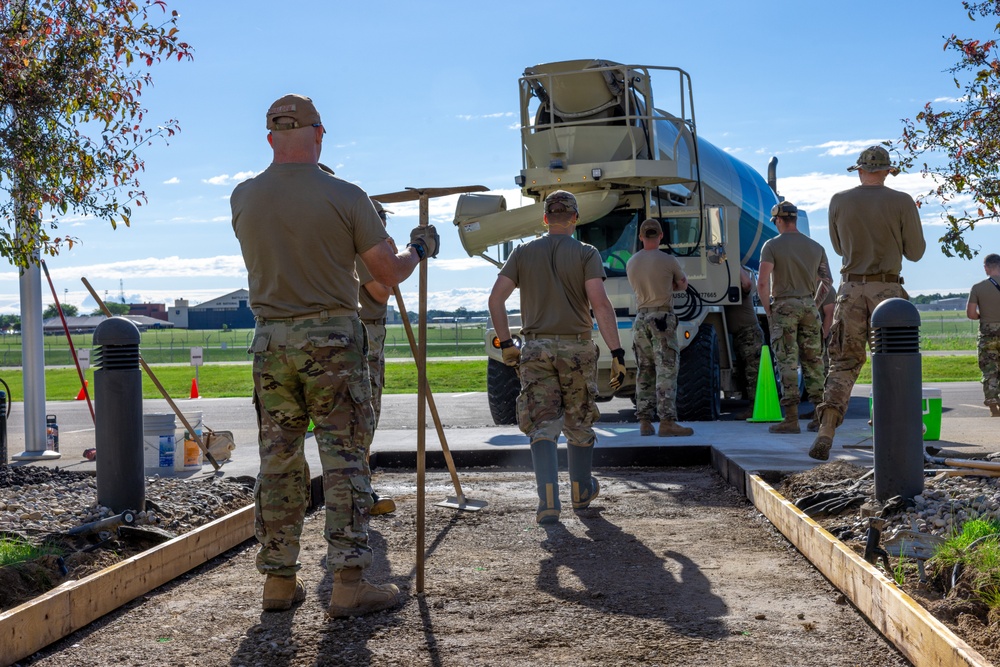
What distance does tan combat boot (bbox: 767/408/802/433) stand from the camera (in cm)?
1032

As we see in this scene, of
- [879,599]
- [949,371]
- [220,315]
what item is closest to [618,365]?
[879,599]

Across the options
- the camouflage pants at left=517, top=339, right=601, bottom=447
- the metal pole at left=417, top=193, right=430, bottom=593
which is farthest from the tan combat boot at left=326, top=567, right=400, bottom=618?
the camouflage pants at left=517, top=339, right=601, bottom=447

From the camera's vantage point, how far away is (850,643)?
4.09 meters

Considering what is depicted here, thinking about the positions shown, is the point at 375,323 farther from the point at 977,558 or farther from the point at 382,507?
the point at 977,558

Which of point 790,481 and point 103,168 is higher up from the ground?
point 103,168

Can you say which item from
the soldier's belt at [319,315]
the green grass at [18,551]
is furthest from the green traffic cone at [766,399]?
the green grass at [18,551]

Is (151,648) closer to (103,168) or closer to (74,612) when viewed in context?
(74,612)

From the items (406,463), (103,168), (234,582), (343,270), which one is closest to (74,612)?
(234,582)

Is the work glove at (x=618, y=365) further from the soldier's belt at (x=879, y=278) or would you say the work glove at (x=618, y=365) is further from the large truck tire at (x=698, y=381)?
the large truck tire at (x=698, y=381)

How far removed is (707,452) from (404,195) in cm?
410

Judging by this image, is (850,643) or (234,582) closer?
(850,643)

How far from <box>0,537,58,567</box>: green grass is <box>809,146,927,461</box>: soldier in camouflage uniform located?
5265 mm

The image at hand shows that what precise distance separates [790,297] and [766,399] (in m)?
1.87

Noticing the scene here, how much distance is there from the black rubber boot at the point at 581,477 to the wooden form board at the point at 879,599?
4.32ft
